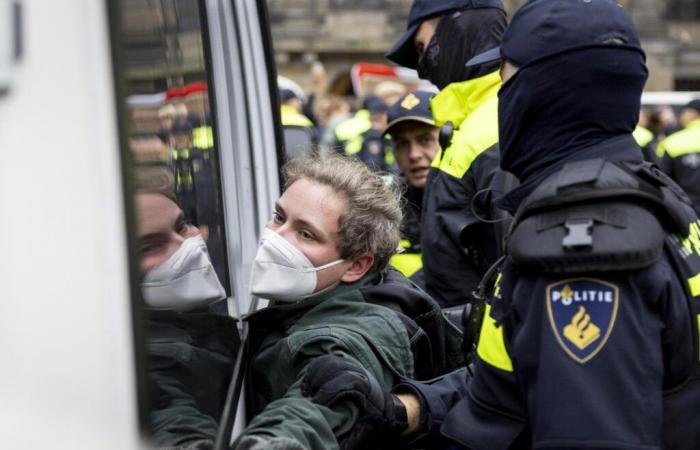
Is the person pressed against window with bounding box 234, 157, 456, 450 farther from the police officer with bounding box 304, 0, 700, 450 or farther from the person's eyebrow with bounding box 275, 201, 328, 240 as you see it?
the police officer with bounding box 304, 0, 700, 450

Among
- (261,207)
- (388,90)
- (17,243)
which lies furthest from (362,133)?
(17,243)

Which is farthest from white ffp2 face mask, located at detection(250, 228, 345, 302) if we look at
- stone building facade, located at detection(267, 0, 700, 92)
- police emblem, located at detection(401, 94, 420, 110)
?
stone building facade, located at detection(267, 0, 700, 92)

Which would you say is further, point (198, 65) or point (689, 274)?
point (198, 65)

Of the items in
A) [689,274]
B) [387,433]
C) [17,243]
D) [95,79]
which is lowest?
[387,433]

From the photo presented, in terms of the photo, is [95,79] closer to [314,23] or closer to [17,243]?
[17,243]

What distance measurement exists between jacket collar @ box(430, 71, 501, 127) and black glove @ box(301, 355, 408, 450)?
6.07 feet

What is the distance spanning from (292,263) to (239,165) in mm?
817

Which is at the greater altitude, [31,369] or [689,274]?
[31,369]

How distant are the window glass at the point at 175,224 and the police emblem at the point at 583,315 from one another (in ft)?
1.71

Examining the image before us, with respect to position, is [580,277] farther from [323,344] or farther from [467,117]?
[467,117]

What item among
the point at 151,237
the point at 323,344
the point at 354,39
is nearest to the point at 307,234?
the point at 323,344

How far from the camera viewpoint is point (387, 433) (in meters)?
2.12

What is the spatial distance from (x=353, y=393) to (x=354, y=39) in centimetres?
3099

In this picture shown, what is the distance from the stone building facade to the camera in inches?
1262
